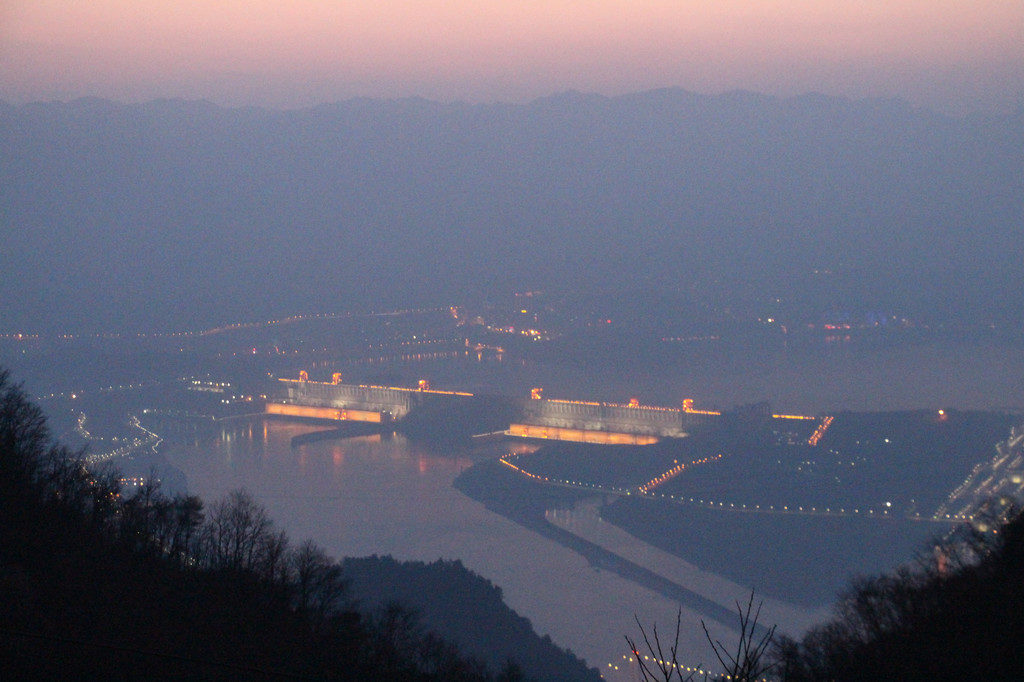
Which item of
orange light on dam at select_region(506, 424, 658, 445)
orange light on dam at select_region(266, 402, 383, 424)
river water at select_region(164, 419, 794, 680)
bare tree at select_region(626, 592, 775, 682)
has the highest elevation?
bare tree at select_region(626, 592, 775, 682)

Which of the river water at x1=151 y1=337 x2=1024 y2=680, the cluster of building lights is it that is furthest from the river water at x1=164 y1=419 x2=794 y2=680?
the cluster of building lights

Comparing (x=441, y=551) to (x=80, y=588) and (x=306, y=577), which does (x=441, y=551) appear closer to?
(x=306, y=577)

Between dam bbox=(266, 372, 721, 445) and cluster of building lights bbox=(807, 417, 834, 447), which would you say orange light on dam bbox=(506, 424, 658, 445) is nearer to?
dam bbox=(266, 372, 721, 445)

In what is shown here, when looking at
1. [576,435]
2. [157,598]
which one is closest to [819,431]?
[576,435]

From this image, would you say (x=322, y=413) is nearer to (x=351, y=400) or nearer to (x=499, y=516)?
(x=351, y=400)

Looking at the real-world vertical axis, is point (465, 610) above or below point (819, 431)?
below

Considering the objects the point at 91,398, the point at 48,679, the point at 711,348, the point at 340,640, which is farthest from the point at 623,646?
the point at 711,348

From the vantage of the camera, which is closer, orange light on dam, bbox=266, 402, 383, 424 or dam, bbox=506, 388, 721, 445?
dam, bbox=506, 388, 721, 445
